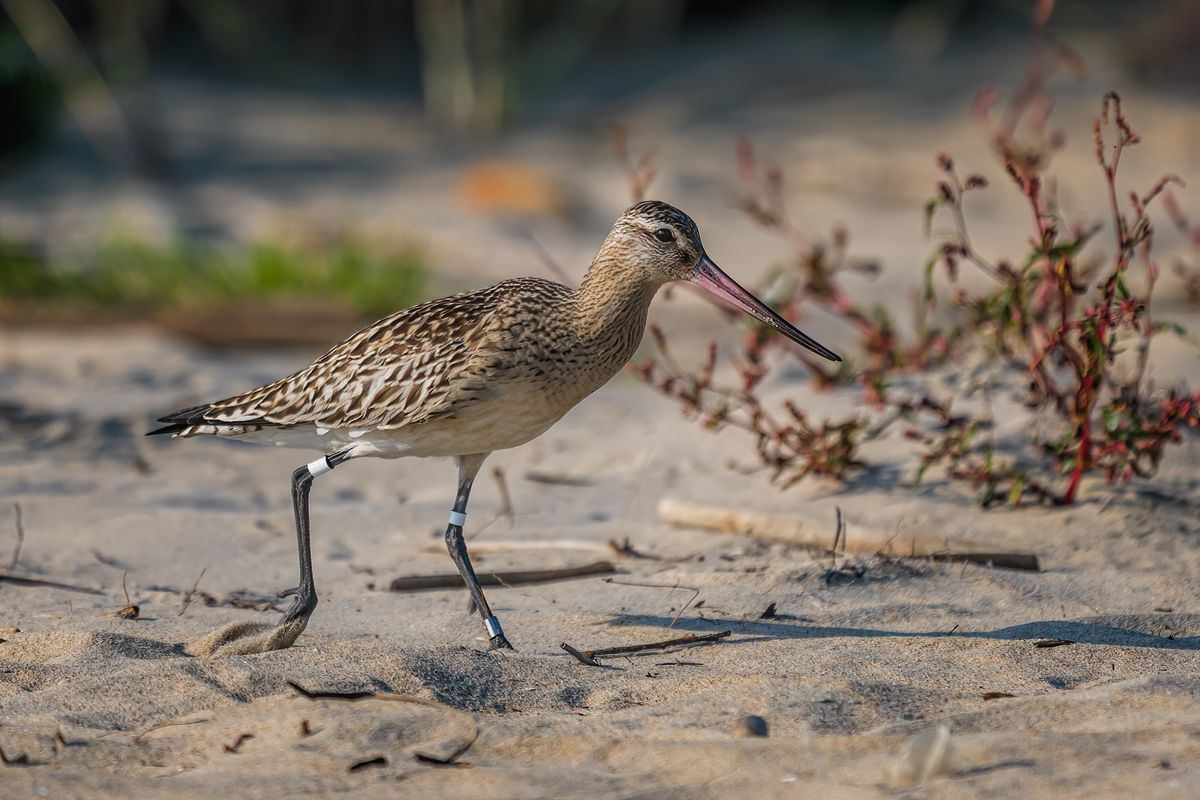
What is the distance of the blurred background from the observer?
36.9 ft

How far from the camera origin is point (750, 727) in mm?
3941

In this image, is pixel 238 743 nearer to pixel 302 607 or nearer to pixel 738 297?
pixel 302 607

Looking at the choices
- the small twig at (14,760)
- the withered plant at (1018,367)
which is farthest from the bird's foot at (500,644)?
the withered plant at (1018,367)

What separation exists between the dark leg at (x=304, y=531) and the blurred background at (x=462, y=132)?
4.44 metres

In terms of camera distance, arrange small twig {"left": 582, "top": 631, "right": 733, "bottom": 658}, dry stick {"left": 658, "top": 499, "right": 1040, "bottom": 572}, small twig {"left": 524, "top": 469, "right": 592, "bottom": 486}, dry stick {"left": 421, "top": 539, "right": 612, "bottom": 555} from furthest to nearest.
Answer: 1. small twig {"left": 524, "top": 469, "right": 592, "bottom": 486}
2. dry stick {"left": 421, "top": 539, "right": 612, "bottom": 555}
3. dry stick {"left": 658, "top": 499, "right": 1040, "bottom": 572}
4. small twig {"left": 582, "top": 631, "right": 733, "bottom": 658}

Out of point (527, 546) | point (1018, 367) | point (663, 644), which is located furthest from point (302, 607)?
point (1018, 367)

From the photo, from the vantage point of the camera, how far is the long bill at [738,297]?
5.12 m

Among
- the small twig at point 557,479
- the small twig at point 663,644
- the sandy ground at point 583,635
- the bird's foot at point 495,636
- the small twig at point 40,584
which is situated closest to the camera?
the sandy ground at point 583,635

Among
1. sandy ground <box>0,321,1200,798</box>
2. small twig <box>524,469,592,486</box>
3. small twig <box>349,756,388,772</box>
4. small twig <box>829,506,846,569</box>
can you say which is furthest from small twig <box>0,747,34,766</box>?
small twig <box>524,469,592,486</box>

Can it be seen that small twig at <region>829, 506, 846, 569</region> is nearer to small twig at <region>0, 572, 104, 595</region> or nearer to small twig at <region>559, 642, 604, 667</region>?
small twig at <region>559, 642, 604, 667</region>

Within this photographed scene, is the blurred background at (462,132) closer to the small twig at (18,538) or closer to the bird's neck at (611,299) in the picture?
the small twig at (18,538)

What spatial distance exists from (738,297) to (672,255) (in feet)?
0.90

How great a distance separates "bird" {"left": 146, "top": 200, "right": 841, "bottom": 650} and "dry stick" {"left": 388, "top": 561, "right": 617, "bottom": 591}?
33cm

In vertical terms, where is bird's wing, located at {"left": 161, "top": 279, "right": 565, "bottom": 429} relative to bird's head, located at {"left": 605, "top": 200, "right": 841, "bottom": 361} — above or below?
below
